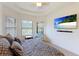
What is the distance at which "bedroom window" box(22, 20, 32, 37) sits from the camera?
154cm

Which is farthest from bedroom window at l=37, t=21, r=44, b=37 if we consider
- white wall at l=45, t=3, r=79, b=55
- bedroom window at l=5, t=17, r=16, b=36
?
bedroom window at l=5, t=17, r=16, b=36

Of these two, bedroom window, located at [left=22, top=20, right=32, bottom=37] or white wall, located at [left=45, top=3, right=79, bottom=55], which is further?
white wall, located at [left=45, top=3, right=79, bottom=55]

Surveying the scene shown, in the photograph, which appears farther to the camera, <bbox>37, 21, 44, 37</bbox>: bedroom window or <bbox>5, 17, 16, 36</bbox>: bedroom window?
<bbox>37, 21, 44, 37</bbox>: bedroom window

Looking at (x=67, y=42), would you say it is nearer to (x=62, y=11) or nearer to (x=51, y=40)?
(x=51, y=40)

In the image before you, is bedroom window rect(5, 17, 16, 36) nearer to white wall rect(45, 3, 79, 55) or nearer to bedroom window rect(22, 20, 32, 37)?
bedroom window rect(22, 20, 32, 37)

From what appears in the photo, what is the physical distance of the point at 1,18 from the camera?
1.49 metres

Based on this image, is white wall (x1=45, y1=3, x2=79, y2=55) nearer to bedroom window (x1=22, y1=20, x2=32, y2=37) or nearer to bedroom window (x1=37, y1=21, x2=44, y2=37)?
bedroom window (x1=37, y1=21, x2=44, y2=37)

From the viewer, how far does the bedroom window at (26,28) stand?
154 centimetres

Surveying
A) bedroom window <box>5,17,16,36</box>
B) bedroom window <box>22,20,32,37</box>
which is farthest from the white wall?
bedroom window <box>5,17,16,36</box>

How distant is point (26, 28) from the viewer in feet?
5.17

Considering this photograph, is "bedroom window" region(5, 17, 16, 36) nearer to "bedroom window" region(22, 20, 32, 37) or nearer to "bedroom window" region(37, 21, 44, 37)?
"bedroom window" region(22, 20, 32, 37)

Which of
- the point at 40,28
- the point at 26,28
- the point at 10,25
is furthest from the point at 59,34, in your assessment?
the point at 10,25

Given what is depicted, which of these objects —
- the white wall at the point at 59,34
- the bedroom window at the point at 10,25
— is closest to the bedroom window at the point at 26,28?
the bedroom window at the point at 10,25

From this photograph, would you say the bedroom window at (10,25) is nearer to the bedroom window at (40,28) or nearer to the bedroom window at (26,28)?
the bedroom window at (26,28)
